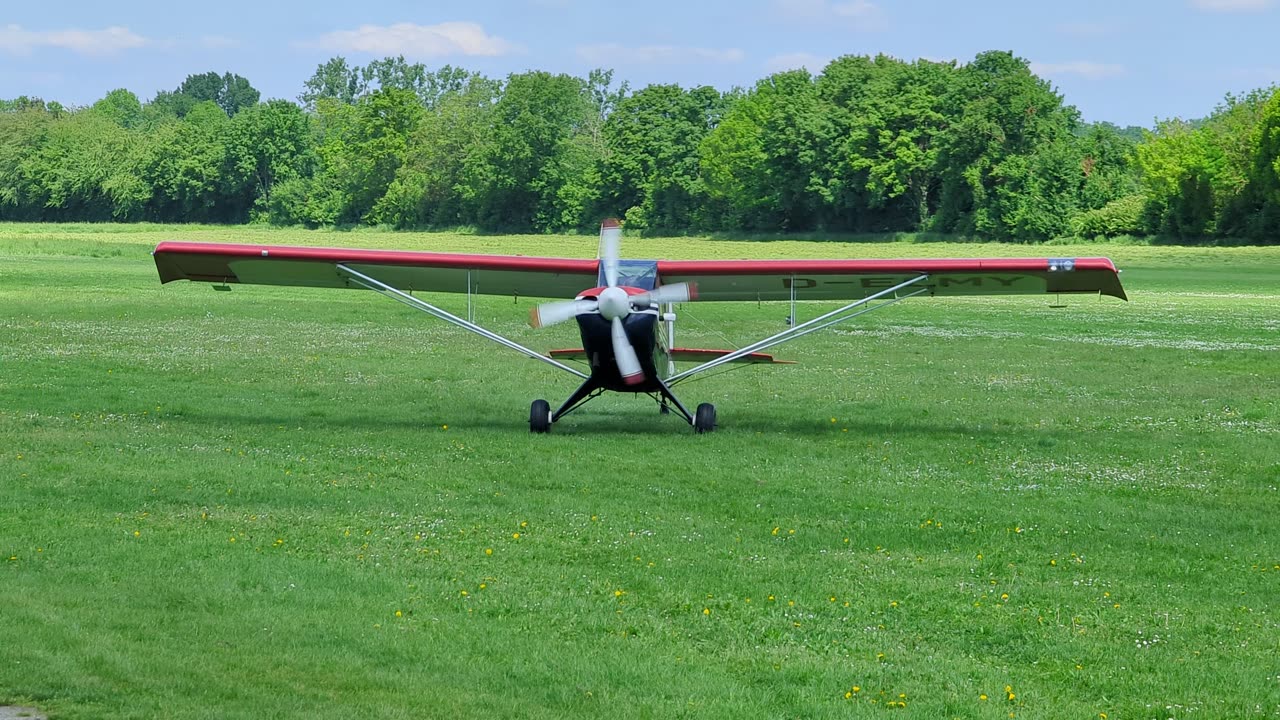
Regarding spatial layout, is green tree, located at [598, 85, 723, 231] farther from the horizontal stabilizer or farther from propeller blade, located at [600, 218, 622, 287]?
propeller blade, located at [600, 218, 622, 287]

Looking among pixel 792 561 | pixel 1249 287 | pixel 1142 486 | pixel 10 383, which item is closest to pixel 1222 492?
pixel 1142 486

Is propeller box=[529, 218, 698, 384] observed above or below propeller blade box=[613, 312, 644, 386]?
above

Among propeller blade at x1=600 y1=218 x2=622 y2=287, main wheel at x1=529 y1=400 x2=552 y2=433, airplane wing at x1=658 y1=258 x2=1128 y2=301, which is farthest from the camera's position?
airplane wing at x1=658 y1=258 x2=1128 y2=301

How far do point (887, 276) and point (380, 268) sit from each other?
6.02 metres

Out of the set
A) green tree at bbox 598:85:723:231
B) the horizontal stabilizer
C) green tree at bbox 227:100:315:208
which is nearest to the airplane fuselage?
the horizontal stabilizer

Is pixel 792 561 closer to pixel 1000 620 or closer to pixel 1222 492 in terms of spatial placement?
pixel 1000 620

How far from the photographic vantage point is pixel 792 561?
9344 mm

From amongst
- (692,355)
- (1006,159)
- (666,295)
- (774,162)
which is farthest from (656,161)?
(666,295)

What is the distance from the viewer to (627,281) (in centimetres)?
1529

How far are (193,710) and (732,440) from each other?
9.50 m

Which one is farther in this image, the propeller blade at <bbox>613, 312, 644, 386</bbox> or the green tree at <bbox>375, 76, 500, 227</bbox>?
the green tree at <bbox>375, 76, 500, 227</bbox>

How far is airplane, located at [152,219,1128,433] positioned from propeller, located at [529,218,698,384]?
0.04ft

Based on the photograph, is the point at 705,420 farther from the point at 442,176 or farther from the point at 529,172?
the point at 442,176

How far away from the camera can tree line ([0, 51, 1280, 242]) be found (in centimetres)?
7812
